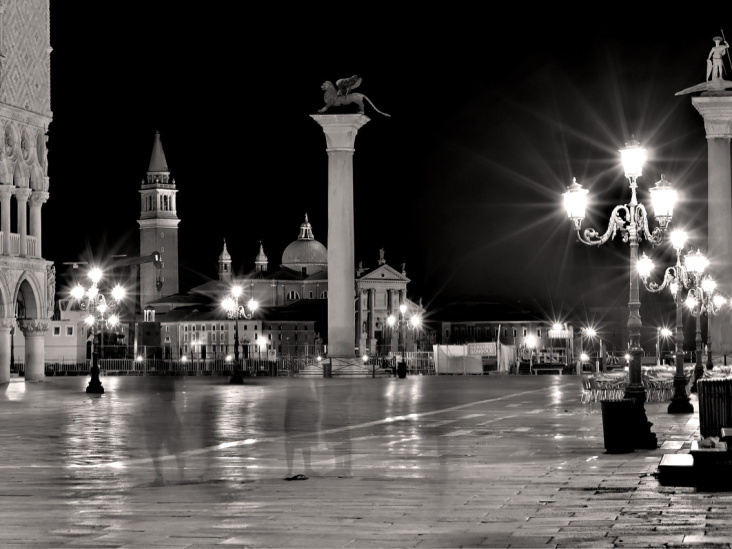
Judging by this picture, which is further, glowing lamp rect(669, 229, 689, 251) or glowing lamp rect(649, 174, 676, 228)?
glowing lamp rect(669, 229, 689, 251)

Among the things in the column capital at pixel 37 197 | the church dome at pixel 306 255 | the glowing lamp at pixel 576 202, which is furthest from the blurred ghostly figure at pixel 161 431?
the church dome at pixel 306 255

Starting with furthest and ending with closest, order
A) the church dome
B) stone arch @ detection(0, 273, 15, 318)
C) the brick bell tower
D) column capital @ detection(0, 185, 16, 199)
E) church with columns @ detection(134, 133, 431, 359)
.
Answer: the church dome
the brick bell tower
church with columns @ detection(134, 133, 431, 359)
stone arch @ detection(0, 273, 15, 318)
column capital @ detection(0, 185, 16, 199)

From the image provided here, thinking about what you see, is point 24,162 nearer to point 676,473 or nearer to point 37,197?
point 37,197

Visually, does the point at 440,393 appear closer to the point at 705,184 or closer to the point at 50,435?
the point at 50,435

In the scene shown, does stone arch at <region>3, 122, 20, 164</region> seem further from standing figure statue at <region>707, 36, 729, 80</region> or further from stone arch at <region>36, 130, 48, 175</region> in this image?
standing figure statue at <region>707, 36, 729, 80</region>

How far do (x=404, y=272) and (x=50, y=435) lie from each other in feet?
448

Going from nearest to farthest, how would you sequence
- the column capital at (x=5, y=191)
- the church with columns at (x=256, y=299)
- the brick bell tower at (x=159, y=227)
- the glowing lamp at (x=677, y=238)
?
the glowing lamp at (x=677, y=238) < the column capital at (x=5, y=191) < the church with columns at (x=256, y=299) < the brick bell tower at (x=159, y=227)

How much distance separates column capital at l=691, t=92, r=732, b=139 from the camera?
162 feet

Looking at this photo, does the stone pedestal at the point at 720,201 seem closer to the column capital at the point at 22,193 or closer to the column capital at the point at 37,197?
the column capital at the point at 37,197

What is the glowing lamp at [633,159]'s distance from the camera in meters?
19.0

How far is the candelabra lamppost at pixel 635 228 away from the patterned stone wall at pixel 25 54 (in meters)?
29.0

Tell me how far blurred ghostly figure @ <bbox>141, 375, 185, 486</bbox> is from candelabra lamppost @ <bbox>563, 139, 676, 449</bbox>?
18.1 ft

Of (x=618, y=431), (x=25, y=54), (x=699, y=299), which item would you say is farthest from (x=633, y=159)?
(x=25, y=54)

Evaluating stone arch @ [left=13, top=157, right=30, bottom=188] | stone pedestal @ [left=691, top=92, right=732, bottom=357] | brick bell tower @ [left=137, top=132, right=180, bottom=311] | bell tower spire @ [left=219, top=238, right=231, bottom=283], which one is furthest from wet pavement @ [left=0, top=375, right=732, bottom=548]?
bell tower spire @ [left=219, top=238, right=231, bottom=283]
